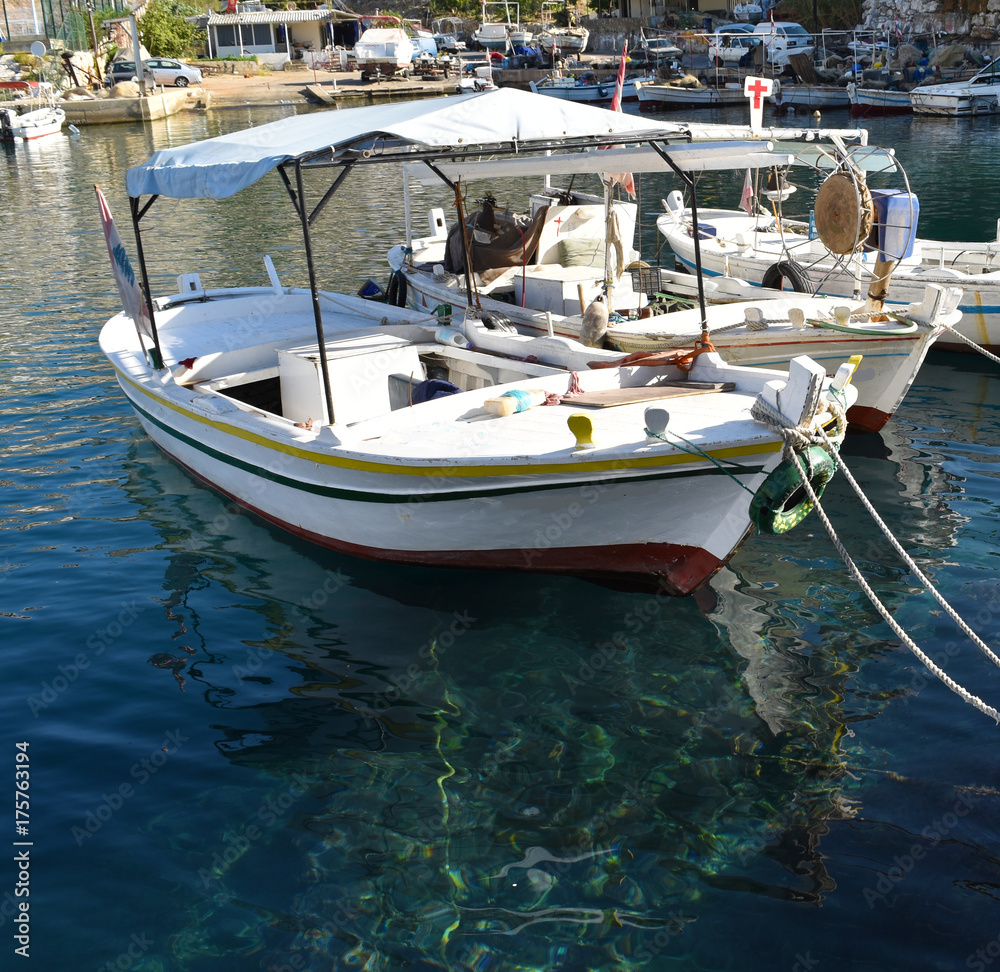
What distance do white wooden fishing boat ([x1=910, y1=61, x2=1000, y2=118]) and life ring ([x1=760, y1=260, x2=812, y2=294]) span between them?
31.0 meters

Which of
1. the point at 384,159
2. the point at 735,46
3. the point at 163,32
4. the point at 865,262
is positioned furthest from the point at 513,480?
the point at 163,32

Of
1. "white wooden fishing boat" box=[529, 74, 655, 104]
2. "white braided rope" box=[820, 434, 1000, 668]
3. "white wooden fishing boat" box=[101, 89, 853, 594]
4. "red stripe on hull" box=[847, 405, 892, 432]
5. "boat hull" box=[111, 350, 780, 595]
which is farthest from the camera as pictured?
→ "white wooden fishing boat" box=[529, 74, 655, 104]

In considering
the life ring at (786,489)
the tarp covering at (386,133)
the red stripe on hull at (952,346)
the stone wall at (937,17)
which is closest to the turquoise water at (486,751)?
the life ring at (786,489)

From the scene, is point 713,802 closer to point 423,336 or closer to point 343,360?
point 343,360

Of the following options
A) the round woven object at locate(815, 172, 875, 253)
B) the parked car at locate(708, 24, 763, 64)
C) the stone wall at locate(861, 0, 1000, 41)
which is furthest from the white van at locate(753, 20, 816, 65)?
the round woven object at locate(815, 172, 875, 253)

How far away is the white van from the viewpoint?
50250mm

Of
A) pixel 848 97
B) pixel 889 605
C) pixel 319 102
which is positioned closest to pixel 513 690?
pixel 889 605

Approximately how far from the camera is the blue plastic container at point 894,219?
1270 cm

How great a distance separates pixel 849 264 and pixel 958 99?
31006 mm

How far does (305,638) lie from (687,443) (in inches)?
129

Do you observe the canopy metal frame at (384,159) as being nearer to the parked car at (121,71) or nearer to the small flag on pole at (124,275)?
the small flag on pole at (124,275)

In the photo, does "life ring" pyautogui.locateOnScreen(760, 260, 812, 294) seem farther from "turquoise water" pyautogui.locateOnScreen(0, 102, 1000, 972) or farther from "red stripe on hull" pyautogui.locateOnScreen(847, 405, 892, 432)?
"turquoise water" pyautogui.locateOnScreen(0, 102, 1000, 972)

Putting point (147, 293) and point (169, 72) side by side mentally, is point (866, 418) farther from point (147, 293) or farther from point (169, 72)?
point (169, 72)

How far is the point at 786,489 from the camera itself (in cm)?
618
